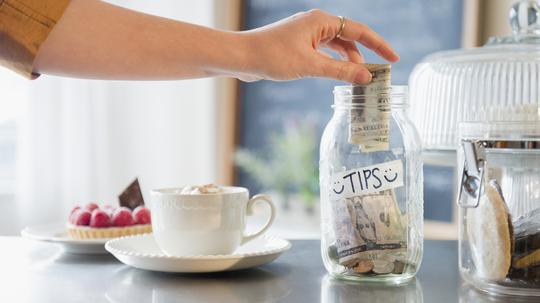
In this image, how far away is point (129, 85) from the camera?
269 centimetres

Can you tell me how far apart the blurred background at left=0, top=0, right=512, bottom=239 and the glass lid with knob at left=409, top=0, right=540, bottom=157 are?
1058 mm

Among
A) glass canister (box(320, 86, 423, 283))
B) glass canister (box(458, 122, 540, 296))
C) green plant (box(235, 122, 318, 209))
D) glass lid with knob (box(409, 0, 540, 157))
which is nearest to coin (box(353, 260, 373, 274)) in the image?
glass canister (box(320, 86, 423, 283))

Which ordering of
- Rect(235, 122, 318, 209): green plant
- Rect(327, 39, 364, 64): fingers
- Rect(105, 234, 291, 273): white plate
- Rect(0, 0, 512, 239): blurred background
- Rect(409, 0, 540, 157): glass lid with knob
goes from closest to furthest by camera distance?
Rect(105, 234, 291, 273): white plate, Rect(327, 39, 364, 64): fingers, Rect(409, 0, 540, 157): glass lid with knob, Rect(0, 0, 512, 239): blurred background, Rect(235, 122, 318, 209): green plant

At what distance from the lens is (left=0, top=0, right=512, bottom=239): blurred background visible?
2.37 m

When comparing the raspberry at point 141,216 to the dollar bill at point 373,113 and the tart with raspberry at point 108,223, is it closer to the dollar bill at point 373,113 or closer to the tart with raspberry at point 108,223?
the tart with raspberry at point 108,223

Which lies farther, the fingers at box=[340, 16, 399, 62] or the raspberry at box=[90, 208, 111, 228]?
the raspberry at box=[90, 208, 111, 228]

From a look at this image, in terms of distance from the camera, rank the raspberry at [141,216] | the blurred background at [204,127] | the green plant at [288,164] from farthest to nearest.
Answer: the green plant at [288,164] → the blurred background at [204,127] → the raspberry at [141,216]

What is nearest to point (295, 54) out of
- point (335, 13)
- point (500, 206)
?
point (500, 206)

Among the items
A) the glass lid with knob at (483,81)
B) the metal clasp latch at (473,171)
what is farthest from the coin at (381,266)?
the glass lid with knob at (483,81)

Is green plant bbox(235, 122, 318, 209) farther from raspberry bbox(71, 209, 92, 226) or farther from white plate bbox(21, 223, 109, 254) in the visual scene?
white plate bbox(21, 223, 109, 254)

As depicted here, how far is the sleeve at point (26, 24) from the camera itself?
2.70 ft

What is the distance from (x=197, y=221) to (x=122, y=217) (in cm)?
34

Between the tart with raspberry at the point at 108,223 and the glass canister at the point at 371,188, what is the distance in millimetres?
449

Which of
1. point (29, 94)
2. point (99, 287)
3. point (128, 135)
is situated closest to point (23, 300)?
point (99, 287)
